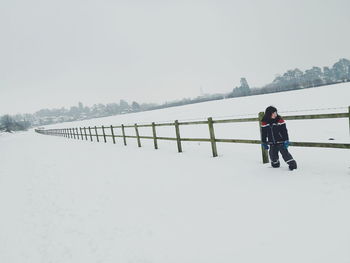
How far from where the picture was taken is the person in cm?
599

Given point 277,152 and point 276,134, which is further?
point 277,152

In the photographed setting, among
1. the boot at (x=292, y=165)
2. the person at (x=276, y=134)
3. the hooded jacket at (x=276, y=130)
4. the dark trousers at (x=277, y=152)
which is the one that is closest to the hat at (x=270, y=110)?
the person at (x=276, y=134)

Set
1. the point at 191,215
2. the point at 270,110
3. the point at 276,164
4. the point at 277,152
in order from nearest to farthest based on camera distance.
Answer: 1. the point at 191,215
2. the point at 270,110
3. the point at 277,152
4. the point at 276,164

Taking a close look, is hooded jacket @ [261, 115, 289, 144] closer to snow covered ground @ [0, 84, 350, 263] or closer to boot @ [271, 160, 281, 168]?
boot @ [271, 160, 281, 168]

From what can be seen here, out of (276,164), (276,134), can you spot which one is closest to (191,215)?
(276,134)

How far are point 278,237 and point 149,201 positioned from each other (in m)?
2.64

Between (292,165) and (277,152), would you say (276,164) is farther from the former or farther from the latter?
(292,165)

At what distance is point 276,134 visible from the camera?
6.05 meters

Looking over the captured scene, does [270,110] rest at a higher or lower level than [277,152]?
higher

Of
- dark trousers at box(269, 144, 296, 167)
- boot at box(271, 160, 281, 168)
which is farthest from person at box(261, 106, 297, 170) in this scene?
boot at box(271, 160, 281, 168)

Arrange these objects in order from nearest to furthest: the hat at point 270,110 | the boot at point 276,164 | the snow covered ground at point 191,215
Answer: the snow covered ground at point 191,215, the hat at point 270,110, the boot at point 276,164

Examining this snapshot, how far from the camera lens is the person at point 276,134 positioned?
5.99 meters

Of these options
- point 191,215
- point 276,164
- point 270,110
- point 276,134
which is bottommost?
point 191,215

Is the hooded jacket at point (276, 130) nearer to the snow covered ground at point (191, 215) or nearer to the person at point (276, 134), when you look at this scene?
the person at point (276, 134)
